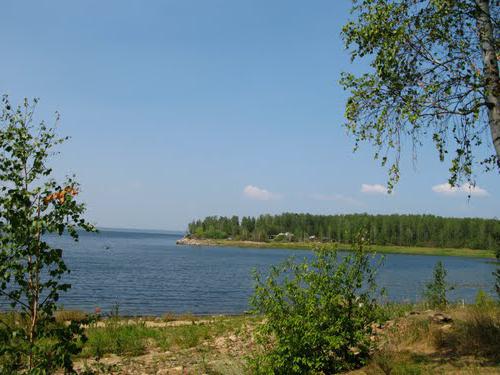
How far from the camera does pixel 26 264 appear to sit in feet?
17.2

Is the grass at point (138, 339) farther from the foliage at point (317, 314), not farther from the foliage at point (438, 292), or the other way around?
the foliage at point (438, 292)

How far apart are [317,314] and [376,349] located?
6.78ft

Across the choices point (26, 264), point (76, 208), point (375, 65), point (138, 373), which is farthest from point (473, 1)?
point (138, 373)

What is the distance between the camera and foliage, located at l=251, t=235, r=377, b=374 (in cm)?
834

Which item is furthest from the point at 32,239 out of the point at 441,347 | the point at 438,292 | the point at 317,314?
the point at 438,292

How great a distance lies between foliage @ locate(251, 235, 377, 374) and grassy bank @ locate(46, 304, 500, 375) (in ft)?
1.95

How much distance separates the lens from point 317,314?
8.73 metres

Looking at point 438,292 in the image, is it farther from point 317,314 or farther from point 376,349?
point 317,314

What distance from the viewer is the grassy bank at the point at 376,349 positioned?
→ 28.0 ft

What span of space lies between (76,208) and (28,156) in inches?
34.6

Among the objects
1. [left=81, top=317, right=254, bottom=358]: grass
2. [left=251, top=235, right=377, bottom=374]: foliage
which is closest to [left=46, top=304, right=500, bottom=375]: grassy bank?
[left=81, top=317, right=254, bottom=358]: grass

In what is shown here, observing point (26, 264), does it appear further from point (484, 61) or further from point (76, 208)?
point (484, 61)

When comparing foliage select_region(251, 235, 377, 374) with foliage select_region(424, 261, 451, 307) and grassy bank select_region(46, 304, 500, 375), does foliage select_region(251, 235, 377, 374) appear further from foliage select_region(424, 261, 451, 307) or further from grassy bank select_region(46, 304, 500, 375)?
foliage select_region(424, 261, 451, 307)

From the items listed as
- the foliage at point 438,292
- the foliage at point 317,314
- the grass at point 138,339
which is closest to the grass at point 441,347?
the foliage at point 317,314
